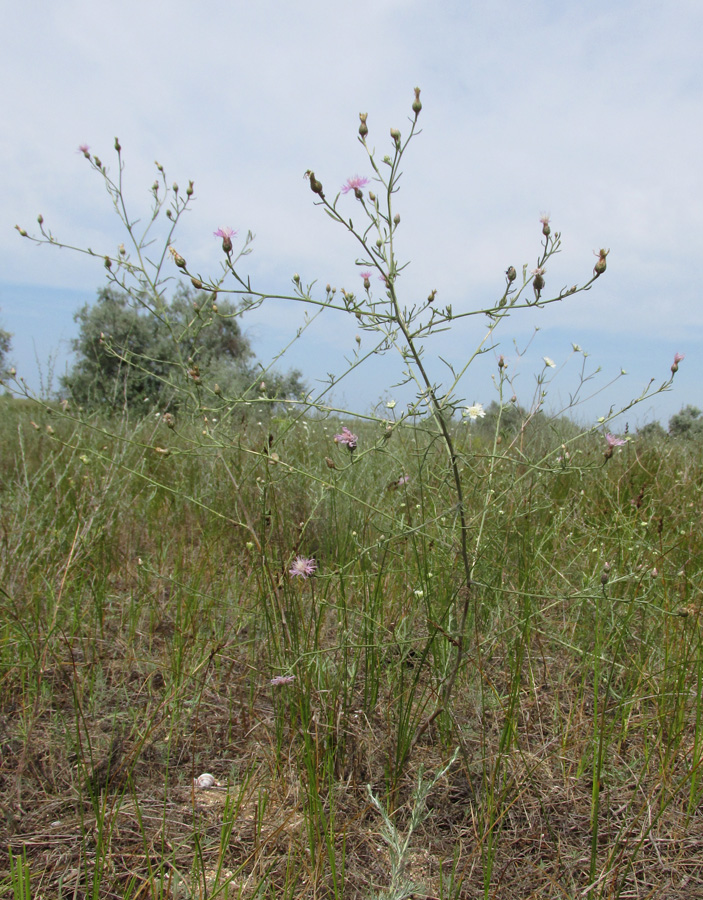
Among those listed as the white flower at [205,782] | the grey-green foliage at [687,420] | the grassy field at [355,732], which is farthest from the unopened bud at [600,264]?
the grey-green foliage at [687,420]

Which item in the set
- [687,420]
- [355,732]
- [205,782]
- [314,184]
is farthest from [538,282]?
[687,420]

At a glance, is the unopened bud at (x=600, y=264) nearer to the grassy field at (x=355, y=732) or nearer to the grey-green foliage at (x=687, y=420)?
the grassy field at (x=355, y=732)

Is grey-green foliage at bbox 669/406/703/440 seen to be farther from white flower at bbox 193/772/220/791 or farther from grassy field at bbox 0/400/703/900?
white flower at bbox 193/772/220/791

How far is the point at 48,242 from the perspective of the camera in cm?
218

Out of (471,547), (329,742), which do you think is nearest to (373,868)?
(329,742)

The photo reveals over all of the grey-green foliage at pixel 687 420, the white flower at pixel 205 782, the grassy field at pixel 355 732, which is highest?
the grey-green foliage at pixel 687 420

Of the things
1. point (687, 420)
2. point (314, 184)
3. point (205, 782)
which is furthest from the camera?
point (687, 420)

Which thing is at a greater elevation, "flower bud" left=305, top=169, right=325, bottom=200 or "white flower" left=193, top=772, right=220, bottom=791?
"flower bud" left=305, top=169, right=325, bottom=200

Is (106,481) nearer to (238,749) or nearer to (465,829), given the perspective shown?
(238,749)

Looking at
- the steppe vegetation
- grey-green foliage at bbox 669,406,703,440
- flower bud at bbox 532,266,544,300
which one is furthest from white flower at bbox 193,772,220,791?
grey-green foliage at bbox 669,406,703,440

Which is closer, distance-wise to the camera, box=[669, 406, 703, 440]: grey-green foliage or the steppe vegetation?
the steppe vegetation

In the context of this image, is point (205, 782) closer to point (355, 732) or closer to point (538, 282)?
point (355, 732)

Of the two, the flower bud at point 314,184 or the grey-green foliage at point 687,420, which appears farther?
the grey-green foliage at point 687,420

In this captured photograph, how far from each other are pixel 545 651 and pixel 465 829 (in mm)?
826
